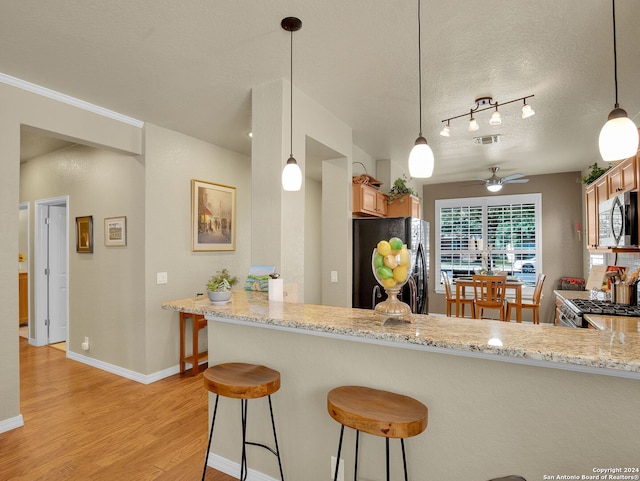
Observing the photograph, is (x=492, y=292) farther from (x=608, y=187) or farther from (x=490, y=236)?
(x=490, y=236)

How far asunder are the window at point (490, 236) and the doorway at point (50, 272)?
21.0 feet

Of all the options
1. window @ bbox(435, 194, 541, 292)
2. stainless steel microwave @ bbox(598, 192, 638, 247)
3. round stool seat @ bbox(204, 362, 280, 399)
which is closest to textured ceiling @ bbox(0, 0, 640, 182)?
stainless steel microwave @ bbox(598, 192, 638, 247)

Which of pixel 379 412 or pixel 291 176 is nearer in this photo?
pixel 379 412

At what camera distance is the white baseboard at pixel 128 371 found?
3661mm

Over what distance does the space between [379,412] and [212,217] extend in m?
3.52

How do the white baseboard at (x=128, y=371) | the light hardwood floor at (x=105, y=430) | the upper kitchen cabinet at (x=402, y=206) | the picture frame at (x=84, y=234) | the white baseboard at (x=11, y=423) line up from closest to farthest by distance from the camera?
the light hardwood floor at (x=105, y=430), the white baseboard at (x=11, y=423), the white baseboard at (x=128, y=371), the picture frame at (x=84, y=234), the upper kitchen cabinet at (x=402, y=206)

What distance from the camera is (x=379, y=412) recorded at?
1323mm

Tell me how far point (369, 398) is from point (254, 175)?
6.47 feet

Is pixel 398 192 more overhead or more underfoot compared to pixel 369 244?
more overhead

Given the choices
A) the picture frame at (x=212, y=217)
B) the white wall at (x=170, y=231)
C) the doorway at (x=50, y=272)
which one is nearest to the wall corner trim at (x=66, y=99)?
the white wall at (x=170, y=231)

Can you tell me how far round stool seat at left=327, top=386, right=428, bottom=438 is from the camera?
1245 mm

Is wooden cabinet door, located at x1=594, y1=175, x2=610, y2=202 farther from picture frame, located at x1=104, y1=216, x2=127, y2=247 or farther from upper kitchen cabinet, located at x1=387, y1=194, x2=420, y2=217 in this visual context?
picture frame, located at x1=104, y1=216, x2=127, y2=247

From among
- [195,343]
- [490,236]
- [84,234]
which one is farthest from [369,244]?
[490,236]

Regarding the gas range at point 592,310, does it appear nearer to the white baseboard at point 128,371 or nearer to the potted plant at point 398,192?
the potted plant at point 398,192
